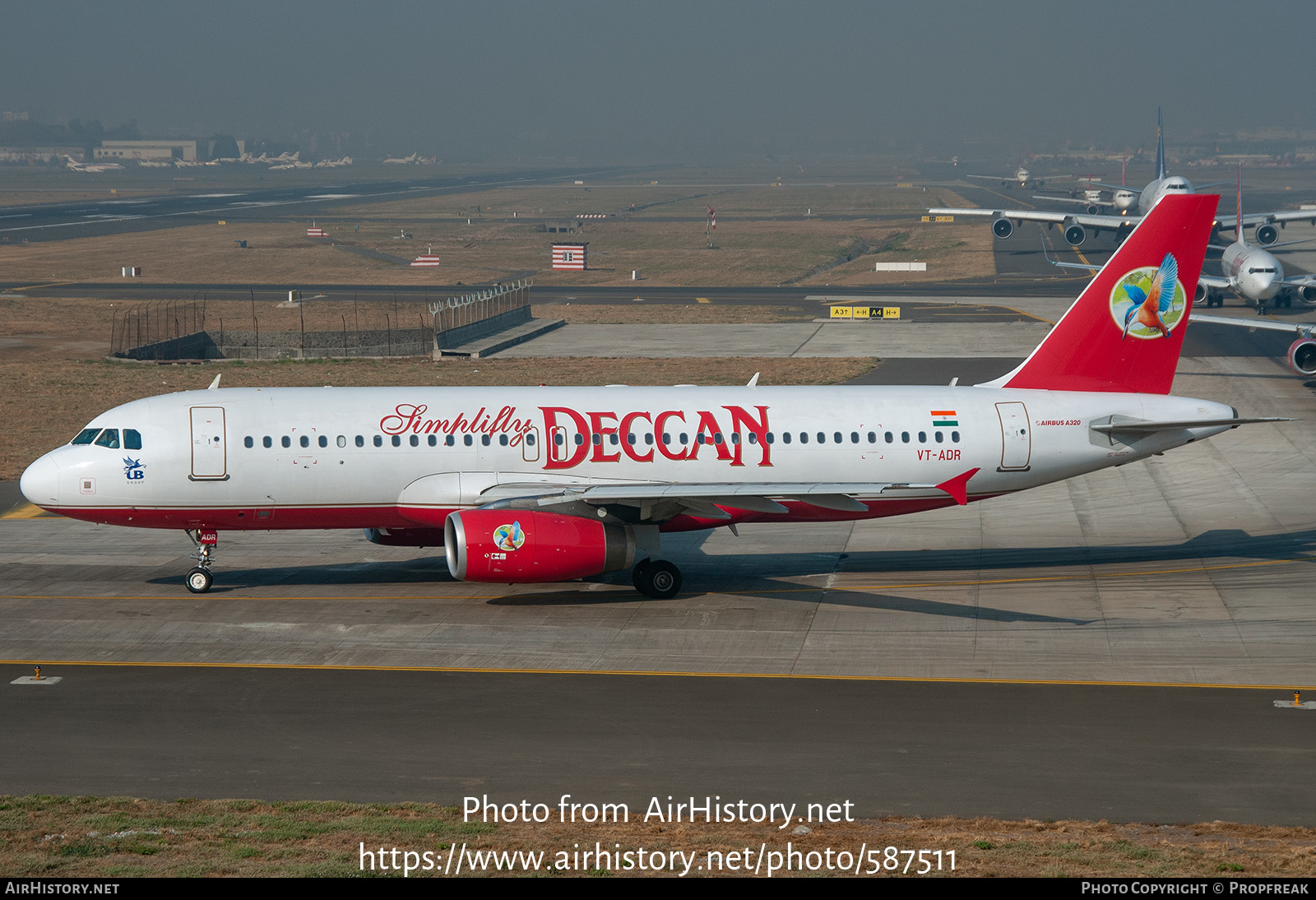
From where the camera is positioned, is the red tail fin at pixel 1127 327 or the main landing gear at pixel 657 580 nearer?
the main landing gear at pixel 657 580

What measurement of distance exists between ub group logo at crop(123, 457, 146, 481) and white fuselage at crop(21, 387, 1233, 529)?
0.14 ft

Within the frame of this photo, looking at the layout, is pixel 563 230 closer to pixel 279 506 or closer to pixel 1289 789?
pixel 279 506

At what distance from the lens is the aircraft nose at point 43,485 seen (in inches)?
1179

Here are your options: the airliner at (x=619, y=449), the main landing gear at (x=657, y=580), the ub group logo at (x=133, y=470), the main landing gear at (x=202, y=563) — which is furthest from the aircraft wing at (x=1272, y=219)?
the ub group logo at (x=133, y=470)

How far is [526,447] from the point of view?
31.0 m

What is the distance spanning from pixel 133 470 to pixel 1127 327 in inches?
1001

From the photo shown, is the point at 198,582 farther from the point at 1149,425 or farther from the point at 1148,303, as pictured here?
the point at 1148,303

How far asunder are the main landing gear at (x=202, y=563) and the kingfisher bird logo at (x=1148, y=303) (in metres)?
24.0

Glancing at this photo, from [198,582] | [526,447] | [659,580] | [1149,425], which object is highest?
[1149,425]

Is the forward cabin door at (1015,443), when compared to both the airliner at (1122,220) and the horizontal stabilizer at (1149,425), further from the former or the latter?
the airliner at (1122,220)

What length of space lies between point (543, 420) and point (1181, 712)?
15903mm

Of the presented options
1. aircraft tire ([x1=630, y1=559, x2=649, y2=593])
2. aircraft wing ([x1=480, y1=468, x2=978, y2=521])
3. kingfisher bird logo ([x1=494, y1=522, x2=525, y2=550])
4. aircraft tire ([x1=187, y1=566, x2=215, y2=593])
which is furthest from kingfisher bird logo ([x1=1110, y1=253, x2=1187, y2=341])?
aircraft tire ([x1=187, y1=566, x2=215, y2=593])

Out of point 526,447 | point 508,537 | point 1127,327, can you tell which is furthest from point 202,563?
point 1127,327

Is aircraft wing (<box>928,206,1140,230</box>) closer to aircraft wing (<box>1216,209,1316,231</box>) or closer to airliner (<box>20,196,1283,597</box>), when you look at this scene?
aircraft wing (<box>1216,209,1316,231</box>)
